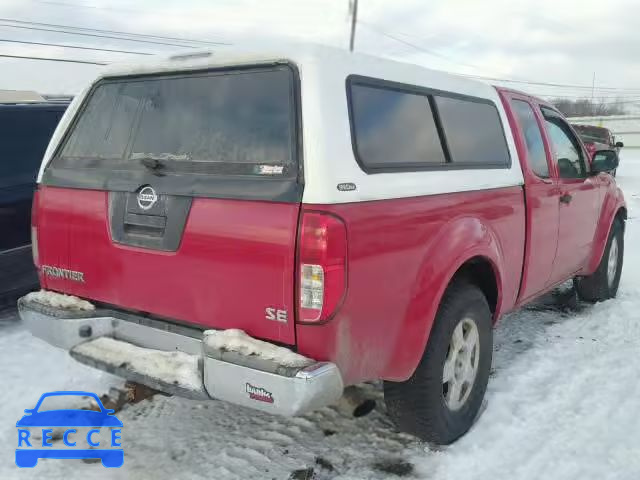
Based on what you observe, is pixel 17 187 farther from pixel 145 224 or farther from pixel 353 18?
pixel 353 18

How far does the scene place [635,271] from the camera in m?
7.24

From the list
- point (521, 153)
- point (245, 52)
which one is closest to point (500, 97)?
point (521, 153)

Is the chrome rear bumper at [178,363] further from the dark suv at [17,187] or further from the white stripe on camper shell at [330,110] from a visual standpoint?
the dark suv at [17,187]

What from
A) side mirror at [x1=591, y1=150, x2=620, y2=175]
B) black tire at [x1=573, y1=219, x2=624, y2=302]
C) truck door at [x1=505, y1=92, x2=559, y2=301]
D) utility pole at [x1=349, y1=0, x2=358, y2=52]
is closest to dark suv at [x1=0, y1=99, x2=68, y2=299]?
truck door at [x1=505, y1=92, x2=559, y2=301]

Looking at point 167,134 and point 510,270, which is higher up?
point 167,134

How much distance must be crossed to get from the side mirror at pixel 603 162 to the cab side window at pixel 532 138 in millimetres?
930

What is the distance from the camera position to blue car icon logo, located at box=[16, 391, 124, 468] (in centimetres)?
304

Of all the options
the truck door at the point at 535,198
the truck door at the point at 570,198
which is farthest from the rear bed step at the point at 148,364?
the truck door at the point at 570,198

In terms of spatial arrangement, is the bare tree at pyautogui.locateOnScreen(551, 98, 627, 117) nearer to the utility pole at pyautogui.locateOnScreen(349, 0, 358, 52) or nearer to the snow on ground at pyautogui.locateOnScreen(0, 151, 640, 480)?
the utility pole at pyautogui.locateOnScreen(349, 0, 358, 52)

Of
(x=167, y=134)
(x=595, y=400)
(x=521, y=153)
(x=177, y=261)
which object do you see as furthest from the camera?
(x=521, y=153)

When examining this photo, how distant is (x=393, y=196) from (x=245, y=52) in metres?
0.94

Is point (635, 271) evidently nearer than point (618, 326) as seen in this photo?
No

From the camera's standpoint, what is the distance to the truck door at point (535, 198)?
13.2ft

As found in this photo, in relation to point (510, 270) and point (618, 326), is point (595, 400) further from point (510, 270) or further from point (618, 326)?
point (618, 326)
